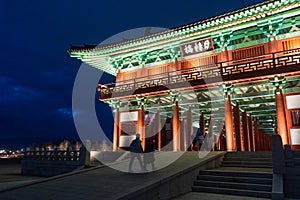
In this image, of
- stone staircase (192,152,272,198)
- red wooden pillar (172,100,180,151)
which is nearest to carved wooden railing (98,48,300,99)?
red wooden pillar (172,100,180,151)

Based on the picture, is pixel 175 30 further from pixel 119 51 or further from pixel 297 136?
pixel 297 136

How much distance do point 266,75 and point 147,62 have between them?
10.4m

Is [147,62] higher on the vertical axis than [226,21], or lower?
lower

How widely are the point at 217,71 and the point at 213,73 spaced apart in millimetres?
726

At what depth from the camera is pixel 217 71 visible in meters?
16.4

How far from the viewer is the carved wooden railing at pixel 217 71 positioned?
1485 cm

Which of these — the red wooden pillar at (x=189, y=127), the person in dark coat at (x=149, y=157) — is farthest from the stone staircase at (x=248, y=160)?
the red wooden pillar at (x=189, y=127)

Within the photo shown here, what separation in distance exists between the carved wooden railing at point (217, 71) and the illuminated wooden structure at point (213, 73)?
0.06m

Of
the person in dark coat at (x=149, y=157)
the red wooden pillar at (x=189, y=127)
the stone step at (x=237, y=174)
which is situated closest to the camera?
the stone step at (x=237, y=174)

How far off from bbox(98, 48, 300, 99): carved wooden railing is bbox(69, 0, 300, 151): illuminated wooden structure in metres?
0.06

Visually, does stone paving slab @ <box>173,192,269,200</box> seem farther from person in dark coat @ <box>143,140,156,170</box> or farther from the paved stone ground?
person in dark coat @ <box>143,140,156,170</box>

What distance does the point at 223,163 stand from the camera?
12.7 m

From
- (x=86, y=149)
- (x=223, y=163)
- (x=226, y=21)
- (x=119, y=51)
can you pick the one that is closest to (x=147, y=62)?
(x=119, y=51)

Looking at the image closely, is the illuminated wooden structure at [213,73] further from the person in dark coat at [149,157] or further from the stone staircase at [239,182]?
the person in dark coat at [149,157]
